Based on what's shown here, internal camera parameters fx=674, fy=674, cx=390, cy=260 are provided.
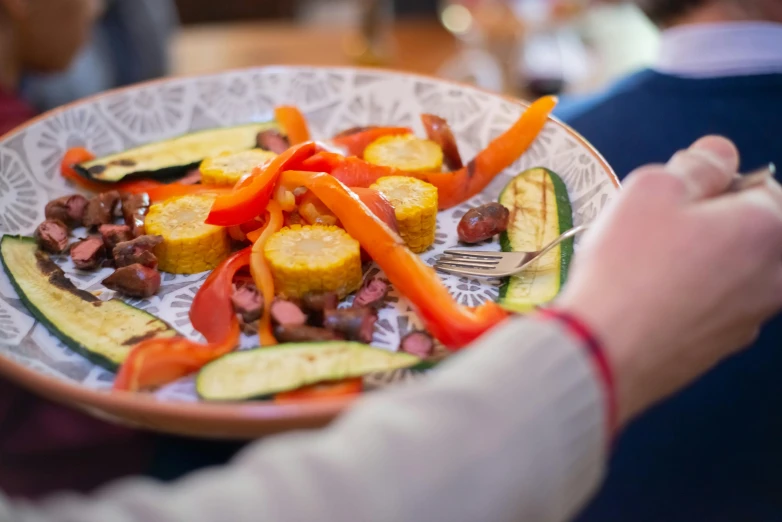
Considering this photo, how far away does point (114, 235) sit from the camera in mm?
1117

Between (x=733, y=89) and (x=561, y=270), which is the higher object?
(x=733, y=89)

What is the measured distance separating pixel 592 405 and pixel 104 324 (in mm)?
693

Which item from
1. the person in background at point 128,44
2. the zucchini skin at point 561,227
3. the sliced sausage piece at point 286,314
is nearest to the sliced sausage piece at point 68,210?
the sliced sausage piece at point 286,314

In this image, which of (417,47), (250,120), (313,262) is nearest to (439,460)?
(313,262)

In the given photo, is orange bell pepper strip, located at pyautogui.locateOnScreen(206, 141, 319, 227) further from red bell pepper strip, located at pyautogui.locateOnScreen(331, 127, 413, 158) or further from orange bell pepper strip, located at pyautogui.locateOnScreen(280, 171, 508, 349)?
red bell pepper strip, located at pyautogui.locateOnScreen(331, 127, 413, 158)

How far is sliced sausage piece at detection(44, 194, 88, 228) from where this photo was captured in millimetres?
1182

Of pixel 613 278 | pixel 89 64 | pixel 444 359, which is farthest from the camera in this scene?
pixel 89 64

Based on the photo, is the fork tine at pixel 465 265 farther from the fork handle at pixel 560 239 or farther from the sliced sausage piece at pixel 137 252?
the sliced sausage piece at pixel 137 252

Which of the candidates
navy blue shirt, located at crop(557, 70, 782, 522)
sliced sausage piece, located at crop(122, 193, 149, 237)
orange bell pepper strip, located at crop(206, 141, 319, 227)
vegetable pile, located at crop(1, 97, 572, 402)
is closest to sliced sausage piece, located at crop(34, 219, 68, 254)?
vegetable pile, located at crop(1, 97, 572, 402)

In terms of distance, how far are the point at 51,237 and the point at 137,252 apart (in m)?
0.17

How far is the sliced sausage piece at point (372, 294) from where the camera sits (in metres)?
1.01

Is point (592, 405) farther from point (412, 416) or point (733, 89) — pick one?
point (733, 89)

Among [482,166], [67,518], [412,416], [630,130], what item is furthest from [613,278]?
[630,130]

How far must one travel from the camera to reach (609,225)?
70 centimetres
